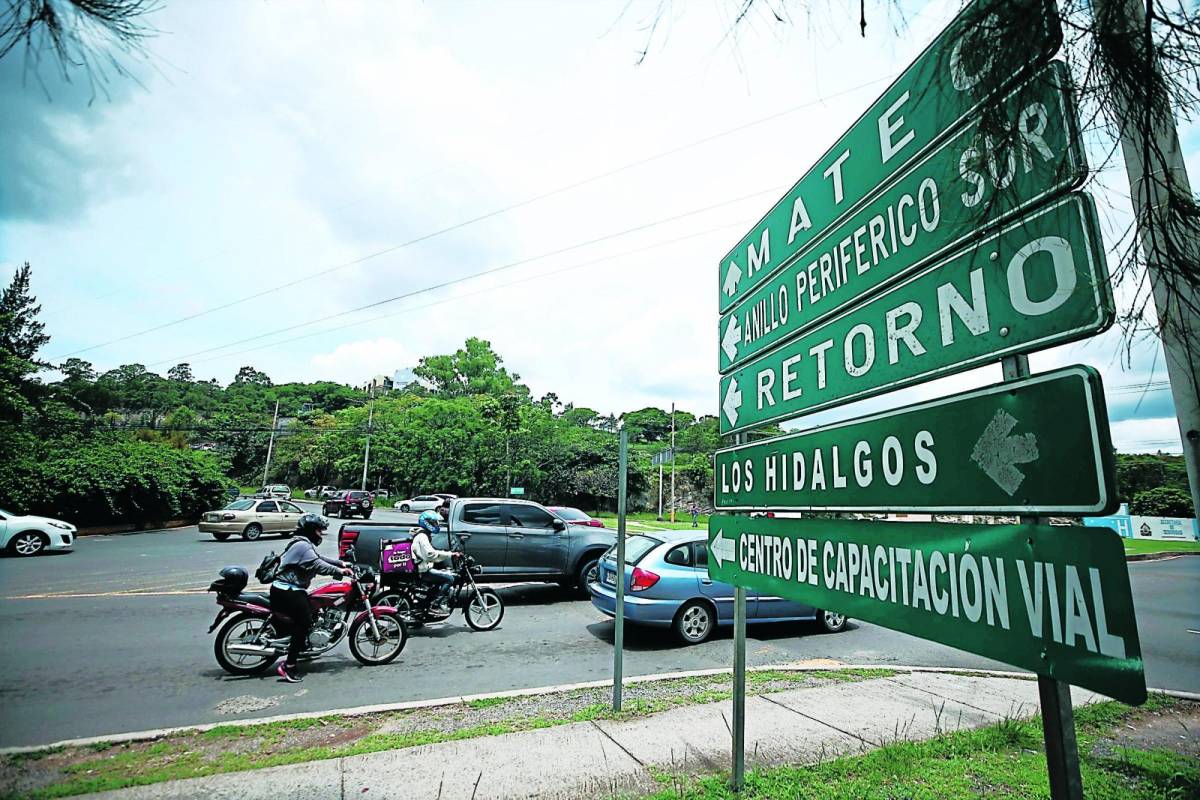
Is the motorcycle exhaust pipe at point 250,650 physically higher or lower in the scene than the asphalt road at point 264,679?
higher

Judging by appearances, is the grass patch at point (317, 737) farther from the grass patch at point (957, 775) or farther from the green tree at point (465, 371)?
the green tree at point (465, 371)

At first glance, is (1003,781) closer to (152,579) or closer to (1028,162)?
(1028,162)

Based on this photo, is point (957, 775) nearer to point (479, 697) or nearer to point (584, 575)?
point (479, 697)

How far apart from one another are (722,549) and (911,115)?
2458mm

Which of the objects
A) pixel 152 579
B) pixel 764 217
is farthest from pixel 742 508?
pixel 152 579

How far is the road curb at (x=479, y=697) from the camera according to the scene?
4.24 metres

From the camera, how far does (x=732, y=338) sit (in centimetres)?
373

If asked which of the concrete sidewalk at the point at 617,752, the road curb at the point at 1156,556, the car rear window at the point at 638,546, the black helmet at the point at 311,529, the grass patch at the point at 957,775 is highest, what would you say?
the black helmet at the point at 311,529

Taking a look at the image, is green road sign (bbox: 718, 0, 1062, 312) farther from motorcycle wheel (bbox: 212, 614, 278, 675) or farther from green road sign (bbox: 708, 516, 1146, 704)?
motorcycle wheel (bbox: 212, 614, 278, 675)

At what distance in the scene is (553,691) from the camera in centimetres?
546

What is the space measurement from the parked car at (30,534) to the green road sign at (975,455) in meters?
19.3

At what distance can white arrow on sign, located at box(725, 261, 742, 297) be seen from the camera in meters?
3.75

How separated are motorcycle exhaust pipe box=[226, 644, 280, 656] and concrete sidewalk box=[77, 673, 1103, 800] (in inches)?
104

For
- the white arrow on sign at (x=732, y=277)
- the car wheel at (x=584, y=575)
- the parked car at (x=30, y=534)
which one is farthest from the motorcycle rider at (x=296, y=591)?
the parked car at (x=30, y=534)
